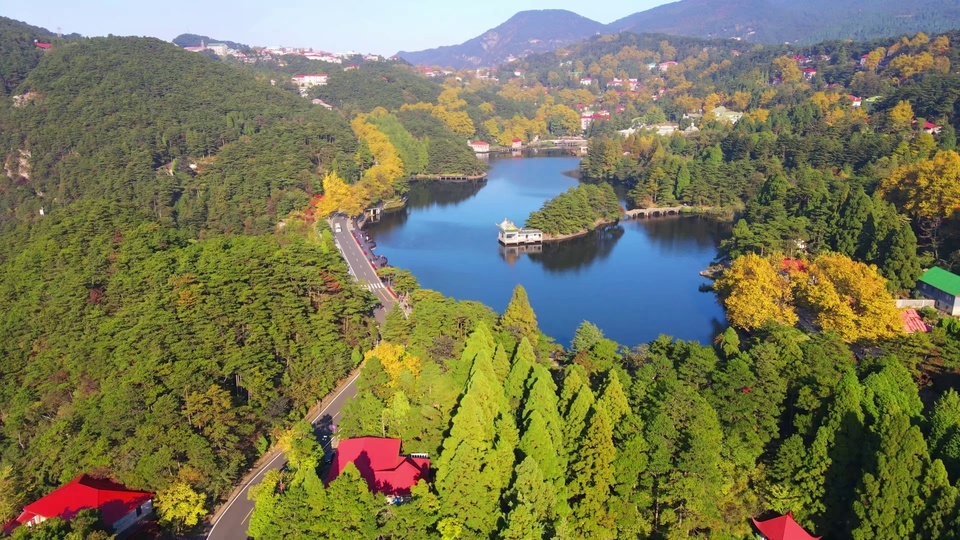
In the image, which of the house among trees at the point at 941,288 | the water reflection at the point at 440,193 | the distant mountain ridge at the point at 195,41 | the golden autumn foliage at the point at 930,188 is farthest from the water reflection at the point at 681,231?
the distant mountain ridge at the point at 195,41

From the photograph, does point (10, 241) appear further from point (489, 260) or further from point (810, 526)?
point (810, 526)

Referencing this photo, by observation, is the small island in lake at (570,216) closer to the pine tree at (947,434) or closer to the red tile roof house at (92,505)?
the pine tree at (947,434)

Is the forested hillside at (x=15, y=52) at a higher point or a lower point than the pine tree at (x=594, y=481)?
higher

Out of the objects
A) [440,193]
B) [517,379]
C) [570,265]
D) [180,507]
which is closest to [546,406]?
[517,379]

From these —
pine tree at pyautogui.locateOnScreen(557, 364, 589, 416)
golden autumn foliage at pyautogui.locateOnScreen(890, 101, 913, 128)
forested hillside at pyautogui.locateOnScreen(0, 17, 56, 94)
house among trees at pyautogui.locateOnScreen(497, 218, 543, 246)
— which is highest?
forested hillside at pyautogui.locateOnScreen(0, 17, 56, 94)

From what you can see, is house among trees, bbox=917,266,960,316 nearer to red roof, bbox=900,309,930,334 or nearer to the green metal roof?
the green metal roof

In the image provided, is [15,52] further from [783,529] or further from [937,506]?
[937,506]

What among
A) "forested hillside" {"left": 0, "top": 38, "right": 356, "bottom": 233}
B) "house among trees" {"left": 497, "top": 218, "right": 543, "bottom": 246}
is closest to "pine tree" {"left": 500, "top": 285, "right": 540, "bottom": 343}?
"house among trees" {"left": 497, "top": 218, "right": 543, "bottom": 246}
